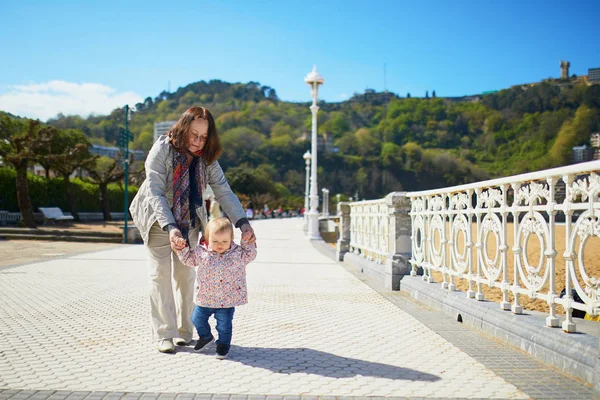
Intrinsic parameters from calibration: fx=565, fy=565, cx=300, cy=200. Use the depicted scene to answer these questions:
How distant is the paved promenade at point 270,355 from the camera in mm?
3182

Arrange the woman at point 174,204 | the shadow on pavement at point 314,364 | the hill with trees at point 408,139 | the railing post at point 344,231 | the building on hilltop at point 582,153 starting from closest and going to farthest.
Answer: the shadow on pavement at point 314,364 → the woman at point 174,204 → the railing post at point 344,231 → the building on hilltop at point 582,153 → the hill with trees at point 408,139

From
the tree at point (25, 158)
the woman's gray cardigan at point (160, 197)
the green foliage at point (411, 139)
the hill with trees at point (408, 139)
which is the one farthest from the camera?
the green foliage at point (411, 139)

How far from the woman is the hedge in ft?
86.9

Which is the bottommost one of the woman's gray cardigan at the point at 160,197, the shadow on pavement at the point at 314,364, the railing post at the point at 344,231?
the shadow on pavement at the point at 314,364

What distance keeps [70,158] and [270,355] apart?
89.0 ft

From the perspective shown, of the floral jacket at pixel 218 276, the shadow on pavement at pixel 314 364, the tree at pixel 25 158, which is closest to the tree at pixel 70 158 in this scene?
the tree at pixel 25 158

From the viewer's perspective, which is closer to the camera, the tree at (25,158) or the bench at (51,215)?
the tree at (25,158)

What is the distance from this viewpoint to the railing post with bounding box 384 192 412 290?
753 cm

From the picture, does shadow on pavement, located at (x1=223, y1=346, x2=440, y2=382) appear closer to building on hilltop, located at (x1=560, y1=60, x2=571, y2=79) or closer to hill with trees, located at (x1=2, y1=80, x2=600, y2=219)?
hill with trees, located at (x1=2, y1=80, x2=600, y2=219)

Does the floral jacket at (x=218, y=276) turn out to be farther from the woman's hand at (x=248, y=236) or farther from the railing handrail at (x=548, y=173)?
the railing handrail at (x=548, y=173)

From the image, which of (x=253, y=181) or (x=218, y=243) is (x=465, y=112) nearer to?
(x=253, y=181)

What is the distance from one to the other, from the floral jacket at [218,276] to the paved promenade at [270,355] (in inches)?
16.4

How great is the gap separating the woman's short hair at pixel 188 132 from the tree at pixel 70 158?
20.5 meters

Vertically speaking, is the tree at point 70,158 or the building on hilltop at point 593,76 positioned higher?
the building on hilltop at point 593,76
